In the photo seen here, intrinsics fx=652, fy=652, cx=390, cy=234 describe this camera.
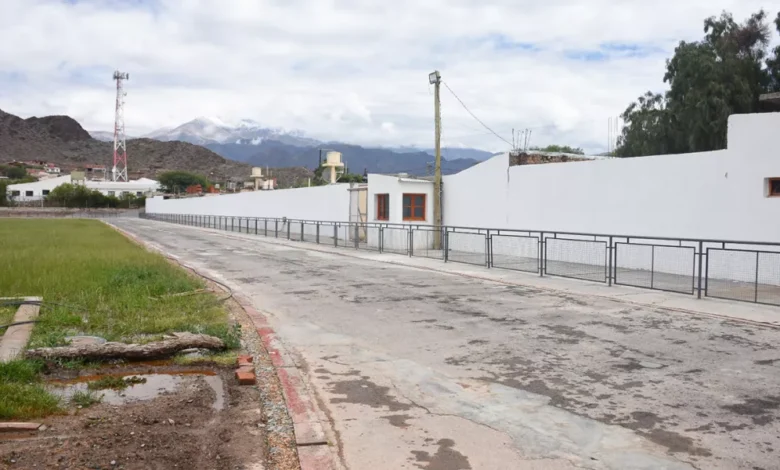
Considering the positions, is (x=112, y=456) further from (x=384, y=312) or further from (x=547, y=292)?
(x=547, y=292)

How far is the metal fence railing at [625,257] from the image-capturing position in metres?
12.2

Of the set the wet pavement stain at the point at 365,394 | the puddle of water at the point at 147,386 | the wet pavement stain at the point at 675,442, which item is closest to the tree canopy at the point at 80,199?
the puddle of water at the point at 147,386

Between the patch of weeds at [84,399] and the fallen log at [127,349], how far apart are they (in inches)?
49.6

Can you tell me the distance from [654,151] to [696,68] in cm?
610

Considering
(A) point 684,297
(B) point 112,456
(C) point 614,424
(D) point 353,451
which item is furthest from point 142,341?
(A) point 684,297

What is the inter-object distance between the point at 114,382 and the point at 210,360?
118 cm

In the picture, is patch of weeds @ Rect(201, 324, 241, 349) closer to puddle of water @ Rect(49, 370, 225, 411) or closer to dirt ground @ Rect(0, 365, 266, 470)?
puddle of water @ Rect(49, 370, 225, 411)

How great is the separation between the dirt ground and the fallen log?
2.39ft

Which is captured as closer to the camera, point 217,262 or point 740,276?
point 740,276

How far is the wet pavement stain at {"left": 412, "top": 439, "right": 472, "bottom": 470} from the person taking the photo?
4.64 m

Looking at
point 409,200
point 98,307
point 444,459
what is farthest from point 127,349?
point 409,200

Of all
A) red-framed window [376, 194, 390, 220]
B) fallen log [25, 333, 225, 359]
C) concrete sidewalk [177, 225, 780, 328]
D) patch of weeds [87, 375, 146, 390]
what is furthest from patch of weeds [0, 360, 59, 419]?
red-framed window [376, 194, 390, 220]

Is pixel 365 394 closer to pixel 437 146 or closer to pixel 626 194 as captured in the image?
pixel 626 194

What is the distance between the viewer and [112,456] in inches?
185
